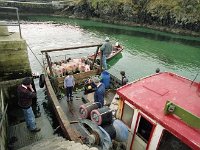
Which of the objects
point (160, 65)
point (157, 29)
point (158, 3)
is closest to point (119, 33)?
point (157, 29)

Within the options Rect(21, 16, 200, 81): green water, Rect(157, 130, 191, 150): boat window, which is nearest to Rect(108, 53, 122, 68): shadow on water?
Rect(21, 16, 200, 81): green water

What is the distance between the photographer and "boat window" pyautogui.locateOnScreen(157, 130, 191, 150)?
207 inches

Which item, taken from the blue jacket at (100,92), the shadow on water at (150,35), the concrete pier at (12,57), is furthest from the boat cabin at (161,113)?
the shadow on water at (150,35)

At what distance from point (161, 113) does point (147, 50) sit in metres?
26.9

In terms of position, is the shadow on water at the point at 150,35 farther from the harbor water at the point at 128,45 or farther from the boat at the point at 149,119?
the boat at the point at 149,119

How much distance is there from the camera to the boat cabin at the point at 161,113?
5.15 meters

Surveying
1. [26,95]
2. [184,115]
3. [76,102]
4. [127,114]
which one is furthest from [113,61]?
[184,115]

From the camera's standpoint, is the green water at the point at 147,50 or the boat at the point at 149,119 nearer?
the boat at the point at 149,119

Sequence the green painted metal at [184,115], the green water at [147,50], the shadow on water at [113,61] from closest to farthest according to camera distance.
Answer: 1. the green painted metal at [184,115]
2. the shadow on water at [113,61]
3. the green water at [147,50]

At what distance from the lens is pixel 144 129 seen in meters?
6.36

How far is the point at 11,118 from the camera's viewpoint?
34.2 feet

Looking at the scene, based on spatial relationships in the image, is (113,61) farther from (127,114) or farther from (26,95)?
(127,114)

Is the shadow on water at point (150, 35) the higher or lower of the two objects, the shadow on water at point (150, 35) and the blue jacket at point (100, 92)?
the lower

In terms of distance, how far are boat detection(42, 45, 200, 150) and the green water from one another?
13736mm
